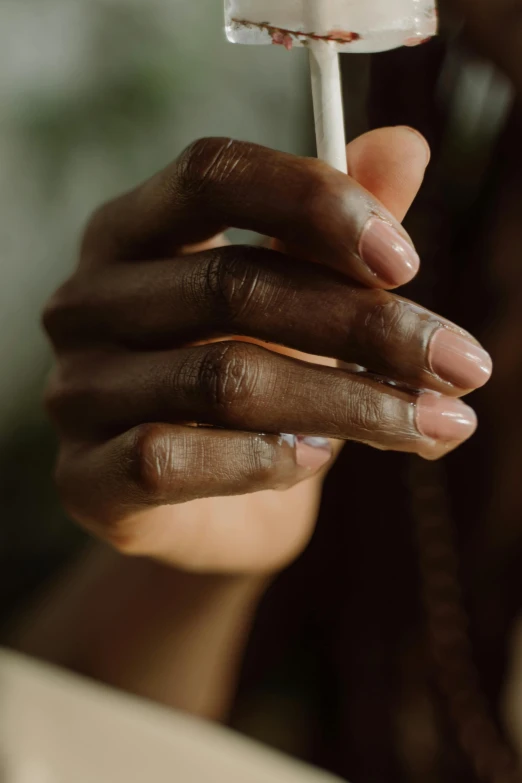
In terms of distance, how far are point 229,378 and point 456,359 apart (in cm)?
11

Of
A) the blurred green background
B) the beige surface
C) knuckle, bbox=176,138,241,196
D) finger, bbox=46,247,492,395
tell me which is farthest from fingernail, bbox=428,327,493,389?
the blurred green background

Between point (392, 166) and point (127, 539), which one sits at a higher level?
point (392, 166)

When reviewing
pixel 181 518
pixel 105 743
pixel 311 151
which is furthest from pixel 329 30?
pixel 311 151

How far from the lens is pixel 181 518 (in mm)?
444

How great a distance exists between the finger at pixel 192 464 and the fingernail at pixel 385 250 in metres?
0.10

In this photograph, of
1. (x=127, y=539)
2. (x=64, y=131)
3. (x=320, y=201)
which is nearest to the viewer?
(x=320, y=201)

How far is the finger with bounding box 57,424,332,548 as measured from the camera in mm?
327

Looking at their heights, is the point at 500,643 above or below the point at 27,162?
below

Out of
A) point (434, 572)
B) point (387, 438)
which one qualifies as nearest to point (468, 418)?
point (387, 438)

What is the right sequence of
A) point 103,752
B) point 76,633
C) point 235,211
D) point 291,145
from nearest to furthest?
point 235,211
point 103,752
point 76,633
point 291,145

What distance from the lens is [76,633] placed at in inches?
28.3

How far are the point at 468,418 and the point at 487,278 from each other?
1.82ft

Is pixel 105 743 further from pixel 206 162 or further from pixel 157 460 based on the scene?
pixel 206 162

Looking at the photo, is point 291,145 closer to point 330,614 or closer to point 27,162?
point 27,162
